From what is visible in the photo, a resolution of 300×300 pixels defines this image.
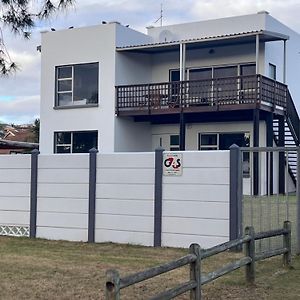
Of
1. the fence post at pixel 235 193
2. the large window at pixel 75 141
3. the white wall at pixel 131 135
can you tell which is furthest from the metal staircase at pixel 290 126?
the fence post at pixel 235 193

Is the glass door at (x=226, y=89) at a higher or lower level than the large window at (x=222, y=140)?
higher

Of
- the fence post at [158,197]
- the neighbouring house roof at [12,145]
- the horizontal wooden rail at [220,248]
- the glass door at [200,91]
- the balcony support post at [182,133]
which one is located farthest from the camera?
the neighbouring house roof at [12,145]

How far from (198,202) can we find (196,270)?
449cm

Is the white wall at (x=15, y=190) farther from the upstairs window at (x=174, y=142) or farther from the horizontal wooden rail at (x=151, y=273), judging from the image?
the upstairs window at (x=174, y=142)

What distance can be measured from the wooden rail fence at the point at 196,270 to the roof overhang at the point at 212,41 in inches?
506

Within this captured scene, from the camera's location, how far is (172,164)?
11.3 meters

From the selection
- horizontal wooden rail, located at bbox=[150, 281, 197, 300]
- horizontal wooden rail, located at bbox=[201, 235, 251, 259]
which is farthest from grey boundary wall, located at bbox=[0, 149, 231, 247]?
horizontal wooden rail, located at bbox=[150, 281, 197, 300]

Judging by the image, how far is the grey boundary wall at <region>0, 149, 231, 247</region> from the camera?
10859 millimetres

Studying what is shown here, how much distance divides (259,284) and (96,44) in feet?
57.1

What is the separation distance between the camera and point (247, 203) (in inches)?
427

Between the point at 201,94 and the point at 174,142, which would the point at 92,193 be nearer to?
the point at 201,94

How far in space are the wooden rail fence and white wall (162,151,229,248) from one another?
5.57 feet

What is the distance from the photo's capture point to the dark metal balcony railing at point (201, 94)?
21.1 m

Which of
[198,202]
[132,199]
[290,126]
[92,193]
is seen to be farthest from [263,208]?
[290,126]
